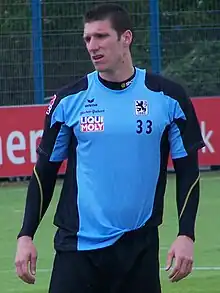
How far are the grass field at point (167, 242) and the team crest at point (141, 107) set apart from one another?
4.07m

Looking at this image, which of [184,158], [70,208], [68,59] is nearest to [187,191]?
[184,158]

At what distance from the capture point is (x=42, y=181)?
483 cm

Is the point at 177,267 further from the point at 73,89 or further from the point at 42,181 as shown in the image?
the point at 73,89

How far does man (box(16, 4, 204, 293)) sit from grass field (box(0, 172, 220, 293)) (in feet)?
12.7

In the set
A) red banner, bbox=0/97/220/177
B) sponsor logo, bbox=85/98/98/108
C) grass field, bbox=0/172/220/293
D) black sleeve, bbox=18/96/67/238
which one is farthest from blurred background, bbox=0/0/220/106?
sponsor logo, bbox=85/98/98/108

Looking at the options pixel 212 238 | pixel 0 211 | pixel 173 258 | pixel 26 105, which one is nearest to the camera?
pixel 173 258

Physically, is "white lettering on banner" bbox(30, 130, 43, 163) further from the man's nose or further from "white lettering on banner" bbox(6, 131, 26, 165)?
the man's nose

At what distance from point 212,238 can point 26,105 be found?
21.9ft

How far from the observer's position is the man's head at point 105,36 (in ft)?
15.4

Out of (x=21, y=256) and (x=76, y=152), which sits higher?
(x=76, y=152)

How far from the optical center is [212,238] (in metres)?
11.3

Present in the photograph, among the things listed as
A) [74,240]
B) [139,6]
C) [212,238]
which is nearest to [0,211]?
[212,238]

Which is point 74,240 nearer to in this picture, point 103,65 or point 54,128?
point 54,128

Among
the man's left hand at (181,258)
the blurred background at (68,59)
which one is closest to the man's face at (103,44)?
the man's left hand at (181,258)
